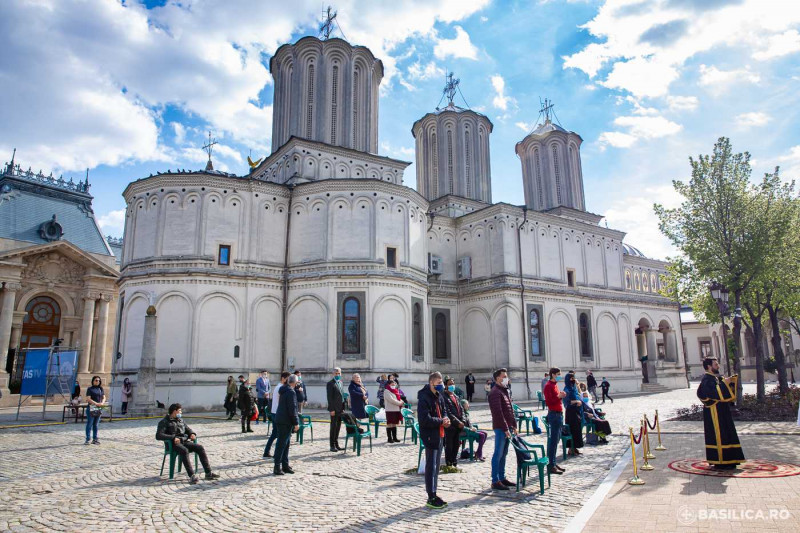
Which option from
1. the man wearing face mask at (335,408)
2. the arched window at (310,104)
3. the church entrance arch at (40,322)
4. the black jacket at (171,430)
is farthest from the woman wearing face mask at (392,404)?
the church entrance arch at (40,322)

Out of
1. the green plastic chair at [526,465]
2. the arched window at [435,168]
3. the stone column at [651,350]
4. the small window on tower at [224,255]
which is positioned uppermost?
the arched window at [435,168]

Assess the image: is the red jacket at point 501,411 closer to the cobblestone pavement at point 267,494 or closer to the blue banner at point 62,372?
the cobblestone pavement at point 267,494

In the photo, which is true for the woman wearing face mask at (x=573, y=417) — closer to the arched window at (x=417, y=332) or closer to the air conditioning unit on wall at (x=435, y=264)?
the arched window at (x=417, y=332)

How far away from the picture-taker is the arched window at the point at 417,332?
28766 mm

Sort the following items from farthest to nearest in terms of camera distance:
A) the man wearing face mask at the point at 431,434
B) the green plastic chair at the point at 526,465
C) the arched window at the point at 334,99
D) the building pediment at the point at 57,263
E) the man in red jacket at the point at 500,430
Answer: the building pediment at the point at 57,263
the arched window at the point at 334,99
the man in red jacket at the point at 500,430
the green plastic chair at the point at 526,465
the man wearing face mask at the point at 431,434

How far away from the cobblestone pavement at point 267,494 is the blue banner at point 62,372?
26.3 ft

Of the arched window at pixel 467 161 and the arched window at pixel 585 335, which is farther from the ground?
the arched window at pixel 467 161

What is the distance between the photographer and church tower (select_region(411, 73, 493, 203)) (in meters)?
38.2

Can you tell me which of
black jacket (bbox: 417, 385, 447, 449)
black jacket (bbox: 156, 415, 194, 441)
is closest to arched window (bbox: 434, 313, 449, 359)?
black jacket (bbox: 156, 415, 194, 441)

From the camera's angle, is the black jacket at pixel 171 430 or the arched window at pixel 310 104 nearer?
the black jacket at pixel 171 430

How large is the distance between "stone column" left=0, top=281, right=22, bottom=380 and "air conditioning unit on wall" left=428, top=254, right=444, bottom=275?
2687cm

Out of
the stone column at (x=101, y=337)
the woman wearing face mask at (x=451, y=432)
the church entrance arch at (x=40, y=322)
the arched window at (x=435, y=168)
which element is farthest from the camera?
the arched window at (x=435, y=168)

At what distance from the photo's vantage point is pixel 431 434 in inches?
313

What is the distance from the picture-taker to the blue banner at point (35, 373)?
67.7 ft
